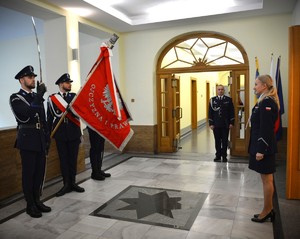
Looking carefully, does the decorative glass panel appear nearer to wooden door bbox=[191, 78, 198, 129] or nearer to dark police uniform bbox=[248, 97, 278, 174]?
dark police uniform bbox=[248, 97, 278, 174]

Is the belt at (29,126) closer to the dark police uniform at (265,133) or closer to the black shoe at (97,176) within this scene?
the black shoe at (97,176)

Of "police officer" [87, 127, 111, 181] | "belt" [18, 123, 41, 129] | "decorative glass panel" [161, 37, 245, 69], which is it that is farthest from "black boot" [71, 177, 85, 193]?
"decorative glass panel" [161, 37, 245, 69]

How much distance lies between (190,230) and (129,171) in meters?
2.25

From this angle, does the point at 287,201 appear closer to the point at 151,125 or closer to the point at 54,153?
the point at 54,153

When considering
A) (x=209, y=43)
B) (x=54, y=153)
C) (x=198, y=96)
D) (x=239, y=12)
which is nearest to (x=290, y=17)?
(x=239, y=12)

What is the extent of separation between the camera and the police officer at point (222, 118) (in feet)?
17.2

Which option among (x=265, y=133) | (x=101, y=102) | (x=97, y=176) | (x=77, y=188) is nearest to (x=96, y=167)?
(x=97, y=176)

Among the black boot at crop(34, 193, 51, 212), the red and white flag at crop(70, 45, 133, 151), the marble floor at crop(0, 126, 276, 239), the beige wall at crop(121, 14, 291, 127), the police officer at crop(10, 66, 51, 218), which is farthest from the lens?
the beige wall at crop(121, 14, 291, 127)

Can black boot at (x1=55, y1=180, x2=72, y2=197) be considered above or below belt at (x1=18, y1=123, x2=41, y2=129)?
below

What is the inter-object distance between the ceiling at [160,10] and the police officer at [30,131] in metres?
1.84

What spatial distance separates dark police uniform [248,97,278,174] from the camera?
243 centimetres

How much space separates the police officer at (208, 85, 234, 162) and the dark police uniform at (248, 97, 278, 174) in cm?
272

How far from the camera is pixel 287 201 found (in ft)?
9.59

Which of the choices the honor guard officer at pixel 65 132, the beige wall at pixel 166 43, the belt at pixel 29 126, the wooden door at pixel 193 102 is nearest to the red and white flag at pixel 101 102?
the honor guard officer at pixel 65 132
